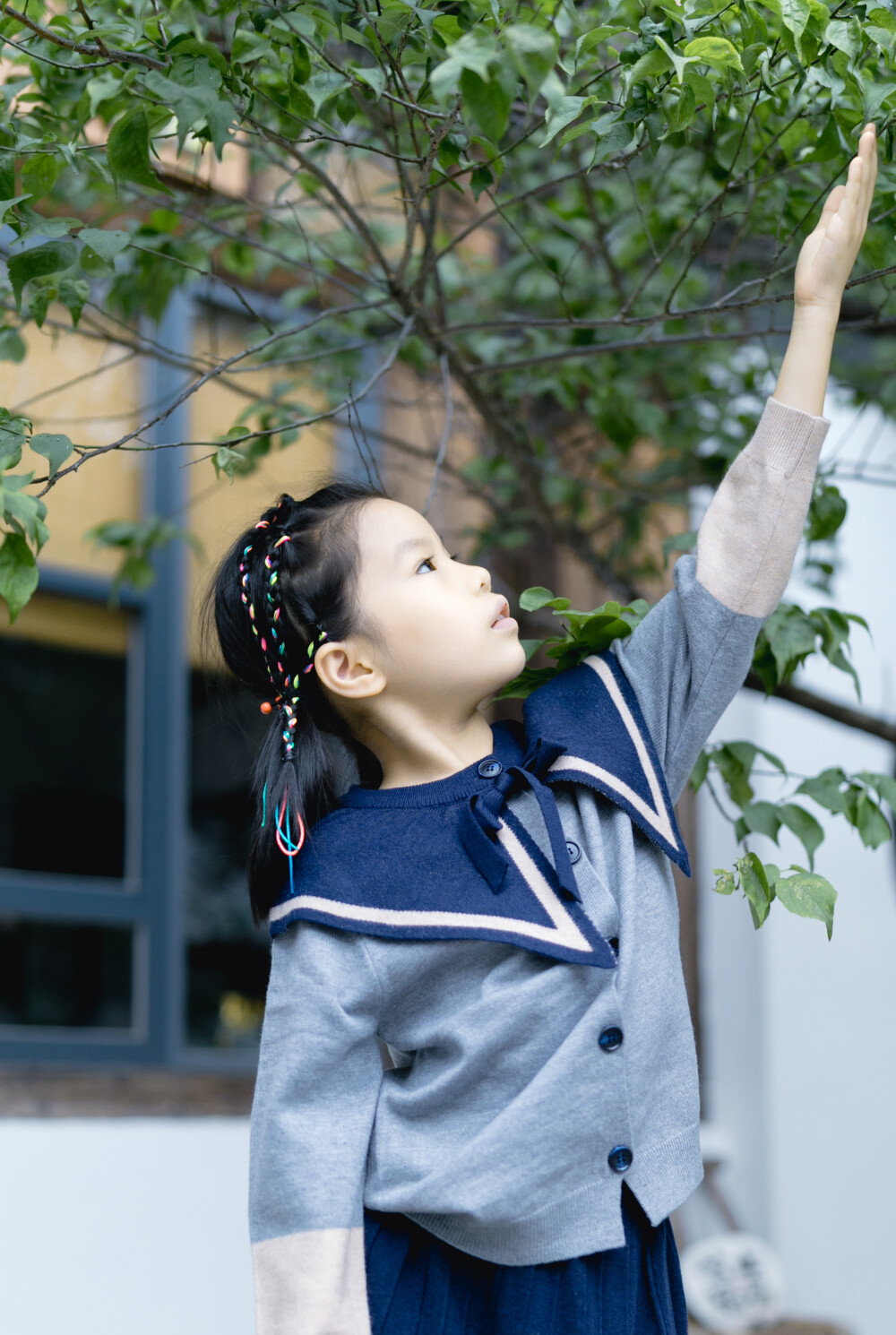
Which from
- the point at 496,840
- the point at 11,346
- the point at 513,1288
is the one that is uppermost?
the point at 11,346

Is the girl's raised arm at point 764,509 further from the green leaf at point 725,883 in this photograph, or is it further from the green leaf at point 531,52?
the green leaf at point 531,52

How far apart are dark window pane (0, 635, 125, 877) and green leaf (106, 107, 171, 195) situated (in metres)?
1.77

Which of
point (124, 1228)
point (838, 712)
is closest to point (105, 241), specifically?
point (838, 712)

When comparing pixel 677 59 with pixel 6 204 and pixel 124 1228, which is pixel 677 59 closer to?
pixel 6 204

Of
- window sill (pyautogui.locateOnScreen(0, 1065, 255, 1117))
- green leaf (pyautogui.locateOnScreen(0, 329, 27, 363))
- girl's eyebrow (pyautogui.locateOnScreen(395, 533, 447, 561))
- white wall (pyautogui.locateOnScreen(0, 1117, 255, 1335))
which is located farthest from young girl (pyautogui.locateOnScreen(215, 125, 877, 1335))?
window sill (pyautogui.locateOnScreen(0, 1065, 255, 1117))

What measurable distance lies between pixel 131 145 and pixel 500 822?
78 cm

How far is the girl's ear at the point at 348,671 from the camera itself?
4.56 ft

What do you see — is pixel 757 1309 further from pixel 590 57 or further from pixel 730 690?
pixel 590 57

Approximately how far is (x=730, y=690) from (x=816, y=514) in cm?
57

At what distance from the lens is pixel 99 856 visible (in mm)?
3000

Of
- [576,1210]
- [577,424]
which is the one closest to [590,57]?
[576,1210]

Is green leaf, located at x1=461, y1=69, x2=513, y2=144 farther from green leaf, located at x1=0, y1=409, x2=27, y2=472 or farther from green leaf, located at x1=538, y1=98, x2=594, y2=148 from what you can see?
green leaf, located at x1=0, y1=409, x2=27, y2=472

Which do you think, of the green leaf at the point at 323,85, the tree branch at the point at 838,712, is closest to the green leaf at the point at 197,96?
the green leaf at the point at 323,85

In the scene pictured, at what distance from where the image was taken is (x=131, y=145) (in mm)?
1340
